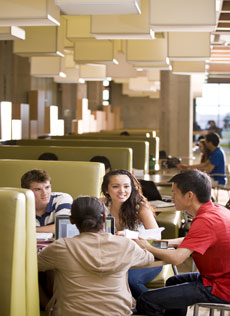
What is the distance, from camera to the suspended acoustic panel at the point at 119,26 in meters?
6.03

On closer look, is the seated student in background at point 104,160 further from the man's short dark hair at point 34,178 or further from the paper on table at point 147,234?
the paper on table at point 147,234

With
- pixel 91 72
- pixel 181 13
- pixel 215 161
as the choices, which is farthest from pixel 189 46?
pixel 91 72

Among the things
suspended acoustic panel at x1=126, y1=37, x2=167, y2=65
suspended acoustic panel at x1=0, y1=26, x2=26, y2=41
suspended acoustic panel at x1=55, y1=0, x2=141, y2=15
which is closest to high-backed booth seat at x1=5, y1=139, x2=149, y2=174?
suspended acoustic panel at x1=126, y1=37, x2=167, y2=65

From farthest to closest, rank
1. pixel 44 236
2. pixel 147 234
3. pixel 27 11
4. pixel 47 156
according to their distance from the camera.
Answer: pixel 47 156, pixel 27 11, pixel 44 236, pixel 147 234

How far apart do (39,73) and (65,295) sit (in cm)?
787

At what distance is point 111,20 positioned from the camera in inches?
239

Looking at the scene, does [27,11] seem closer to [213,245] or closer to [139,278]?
[139,278]

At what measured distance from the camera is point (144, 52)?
28.6 feet

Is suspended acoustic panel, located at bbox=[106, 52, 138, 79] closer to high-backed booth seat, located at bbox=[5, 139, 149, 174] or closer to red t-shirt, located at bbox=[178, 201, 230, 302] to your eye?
high-backed booth seat, located at bbox=[5, 139, 149, 174]

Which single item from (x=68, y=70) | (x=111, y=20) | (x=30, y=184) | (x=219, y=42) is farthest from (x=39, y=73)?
(x=30, y=184)

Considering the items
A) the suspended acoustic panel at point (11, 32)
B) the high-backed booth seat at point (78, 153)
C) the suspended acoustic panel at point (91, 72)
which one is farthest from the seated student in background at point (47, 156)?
the suspended acoustic panel at point (91, 72)

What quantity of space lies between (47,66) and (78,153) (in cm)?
355

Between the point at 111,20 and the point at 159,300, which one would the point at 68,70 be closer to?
the point at 111,20

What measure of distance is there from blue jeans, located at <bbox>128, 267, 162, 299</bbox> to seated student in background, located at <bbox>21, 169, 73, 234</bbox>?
625 millimetres
